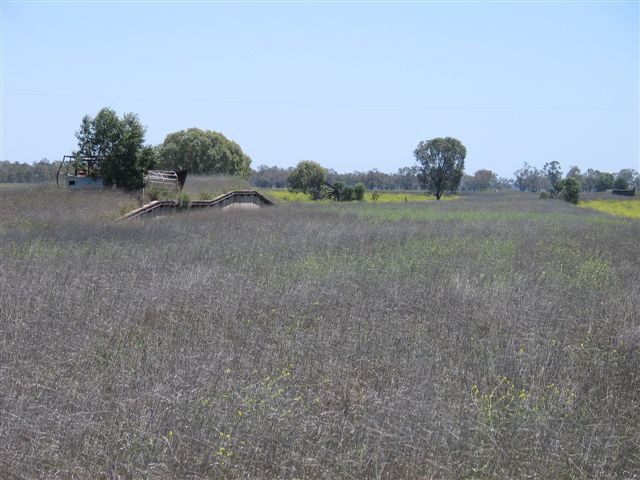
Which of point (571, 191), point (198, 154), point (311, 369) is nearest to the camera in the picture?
point (311, 369)

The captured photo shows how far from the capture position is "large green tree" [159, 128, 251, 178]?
61.6 m

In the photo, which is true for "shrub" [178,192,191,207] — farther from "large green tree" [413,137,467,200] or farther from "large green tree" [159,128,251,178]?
"large green tree" [413,137,467,200]

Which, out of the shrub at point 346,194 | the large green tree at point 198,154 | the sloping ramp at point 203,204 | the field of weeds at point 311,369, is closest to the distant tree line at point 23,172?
the large green tree at point 198,154

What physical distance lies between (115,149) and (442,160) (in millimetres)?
70950

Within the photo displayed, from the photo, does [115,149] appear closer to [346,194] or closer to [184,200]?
[184,200]

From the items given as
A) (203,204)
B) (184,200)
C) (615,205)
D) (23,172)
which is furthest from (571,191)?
(23,172)

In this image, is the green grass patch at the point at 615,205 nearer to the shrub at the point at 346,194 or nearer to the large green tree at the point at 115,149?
the shrub at the point at 346,194

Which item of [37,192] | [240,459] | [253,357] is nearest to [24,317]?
[253,357]

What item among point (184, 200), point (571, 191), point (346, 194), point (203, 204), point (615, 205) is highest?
point (571, 191)

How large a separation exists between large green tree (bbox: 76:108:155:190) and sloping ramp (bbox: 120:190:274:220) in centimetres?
168

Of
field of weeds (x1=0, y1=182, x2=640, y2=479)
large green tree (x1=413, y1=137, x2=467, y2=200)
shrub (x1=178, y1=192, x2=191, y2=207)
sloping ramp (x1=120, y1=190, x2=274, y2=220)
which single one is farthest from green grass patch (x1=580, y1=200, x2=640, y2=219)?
field of weeds (x1=0, y1=182, x2=640, y2=479)

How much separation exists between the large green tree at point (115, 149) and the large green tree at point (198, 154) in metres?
31.8

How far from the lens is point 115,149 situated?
2853 centimetres

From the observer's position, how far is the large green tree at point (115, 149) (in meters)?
28.6
